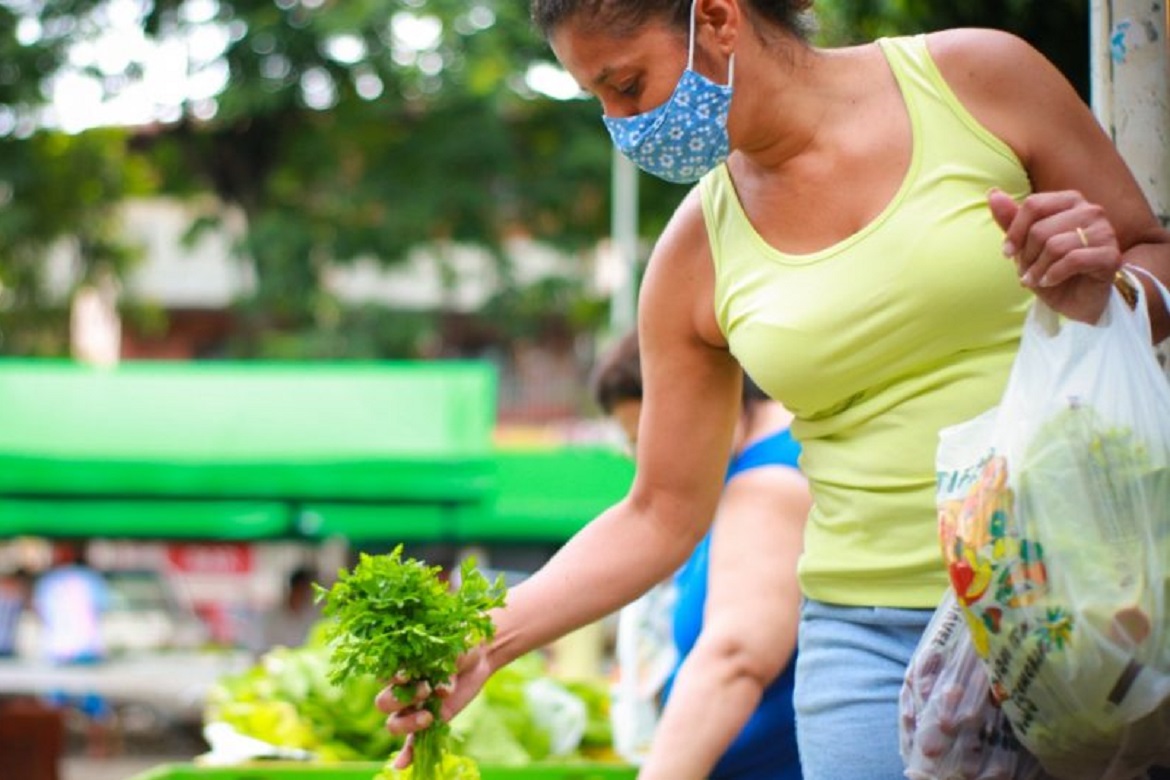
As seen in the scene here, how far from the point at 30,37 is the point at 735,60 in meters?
17.7

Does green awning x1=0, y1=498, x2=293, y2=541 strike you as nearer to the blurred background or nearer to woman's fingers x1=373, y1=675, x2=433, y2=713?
the blurred background

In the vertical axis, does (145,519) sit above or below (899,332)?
below

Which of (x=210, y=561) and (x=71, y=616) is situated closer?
(x=71, y=616)

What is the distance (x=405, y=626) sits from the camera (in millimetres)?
2186

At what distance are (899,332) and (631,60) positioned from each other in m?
0.49

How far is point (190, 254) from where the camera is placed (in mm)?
19688

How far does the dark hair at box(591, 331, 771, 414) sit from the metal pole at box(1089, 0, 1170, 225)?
1.30 metres

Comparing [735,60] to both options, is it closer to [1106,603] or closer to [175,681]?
[1106,603]

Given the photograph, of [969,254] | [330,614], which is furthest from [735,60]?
[330,614]

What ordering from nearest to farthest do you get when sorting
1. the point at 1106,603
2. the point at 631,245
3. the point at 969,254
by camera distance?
the point at 1106,603 → the point at 969,254 → the point at 631,245

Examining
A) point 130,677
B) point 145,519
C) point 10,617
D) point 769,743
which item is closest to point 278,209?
point 10,617

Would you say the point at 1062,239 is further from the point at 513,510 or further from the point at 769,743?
the point at 513,510

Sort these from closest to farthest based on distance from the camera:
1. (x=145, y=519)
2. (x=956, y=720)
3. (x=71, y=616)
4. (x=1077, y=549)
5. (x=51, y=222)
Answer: (x=1077, y=549), (x=956, y=720), (x=145, y=519), (x=71, y=616), (x=51, y=222)

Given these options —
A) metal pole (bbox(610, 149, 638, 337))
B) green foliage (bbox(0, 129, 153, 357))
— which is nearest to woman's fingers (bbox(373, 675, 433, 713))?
metal pole (bbox(610, 149, 638, 337))
